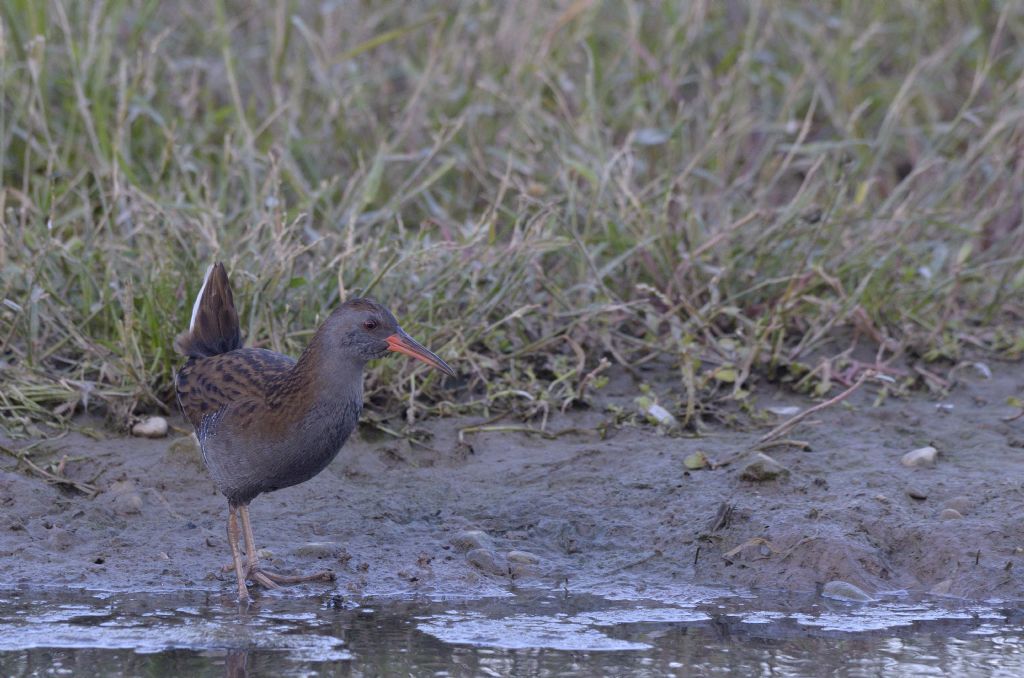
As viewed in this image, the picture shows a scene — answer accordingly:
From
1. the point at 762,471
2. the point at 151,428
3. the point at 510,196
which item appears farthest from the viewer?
the point at 510,196

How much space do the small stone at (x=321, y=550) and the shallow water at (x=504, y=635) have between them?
0.29 meters

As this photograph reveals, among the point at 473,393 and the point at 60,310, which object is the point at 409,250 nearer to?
the point at 473,393

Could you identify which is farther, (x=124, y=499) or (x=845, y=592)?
(x=124, y=499)

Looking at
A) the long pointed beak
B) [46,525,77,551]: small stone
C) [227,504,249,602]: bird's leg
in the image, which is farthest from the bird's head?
[46,525,77,551]: small stone

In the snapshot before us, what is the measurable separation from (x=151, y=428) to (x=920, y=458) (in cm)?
280

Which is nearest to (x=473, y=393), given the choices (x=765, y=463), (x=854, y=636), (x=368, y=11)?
(x=765, y=463)

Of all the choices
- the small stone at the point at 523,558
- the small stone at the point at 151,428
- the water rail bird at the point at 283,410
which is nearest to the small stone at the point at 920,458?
the small stone at the point at 523,558

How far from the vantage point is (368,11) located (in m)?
8.04

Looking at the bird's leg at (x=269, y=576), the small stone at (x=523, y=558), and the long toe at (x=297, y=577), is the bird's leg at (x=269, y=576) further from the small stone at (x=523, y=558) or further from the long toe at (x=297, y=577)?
the small stone at (x=523, y=558)

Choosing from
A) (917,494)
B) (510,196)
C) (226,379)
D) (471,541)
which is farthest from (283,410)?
(510,196)

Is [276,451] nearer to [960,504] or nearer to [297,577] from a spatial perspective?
[297,577]

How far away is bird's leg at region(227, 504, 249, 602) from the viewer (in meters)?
4.36

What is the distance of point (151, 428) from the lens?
524 cm

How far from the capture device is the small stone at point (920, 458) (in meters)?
5.19
